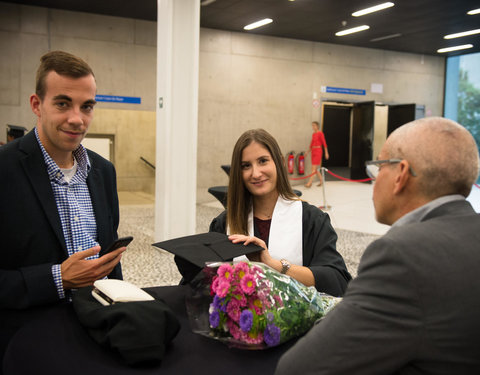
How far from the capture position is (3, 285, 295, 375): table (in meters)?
1.17

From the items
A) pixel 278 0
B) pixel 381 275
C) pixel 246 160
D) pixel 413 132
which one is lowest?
pixel 381 275

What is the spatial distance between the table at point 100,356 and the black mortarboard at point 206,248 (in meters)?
0.27

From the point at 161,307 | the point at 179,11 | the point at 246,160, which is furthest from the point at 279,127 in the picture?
the point at 161,307

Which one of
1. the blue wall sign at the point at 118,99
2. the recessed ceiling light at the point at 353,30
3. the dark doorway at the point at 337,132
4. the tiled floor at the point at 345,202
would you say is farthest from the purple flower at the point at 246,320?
the dark doorway at the point at 337,132

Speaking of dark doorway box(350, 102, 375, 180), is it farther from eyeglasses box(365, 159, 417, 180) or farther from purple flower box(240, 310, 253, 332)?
purple flower box(240, 310, 253, 332)

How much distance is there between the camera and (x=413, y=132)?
1.14m

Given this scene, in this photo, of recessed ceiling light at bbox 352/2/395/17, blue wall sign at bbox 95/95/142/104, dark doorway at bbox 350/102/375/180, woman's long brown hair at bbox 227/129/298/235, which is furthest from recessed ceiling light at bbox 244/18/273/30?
woman's long brown hair at bbox 227/129/298/235

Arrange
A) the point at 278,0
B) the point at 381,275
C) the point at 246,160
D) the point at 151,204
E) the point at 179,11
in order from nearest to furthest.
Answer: the point at 381,275 < the point at 246,160 < the point at 179,11 < the point at 278,0 < the point at 151,204

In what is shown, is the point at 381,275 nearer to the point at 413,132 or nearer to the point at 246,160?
the point at 413,132

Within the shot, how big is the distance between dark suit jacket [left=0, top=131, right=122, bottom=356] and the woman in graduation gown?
0.87m

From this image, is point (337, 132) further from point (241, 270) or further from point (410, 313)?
point (410, 313)

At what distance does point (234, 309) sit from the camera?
4.12 ft

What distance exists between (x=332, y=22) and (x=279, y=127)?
11.8 feet

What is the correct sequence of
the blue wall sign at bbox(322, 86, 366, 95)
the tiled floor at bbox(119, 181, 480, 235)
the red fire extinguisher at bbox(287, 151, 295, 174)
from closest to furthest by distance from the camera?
1. the tiled floor at bbox(119, 181, 480, 235)
2. the red fire extinguisher at bbox(287, 151, 295, 174)
3. the blue wall sign at bbox(322, 86, 366, 95)
